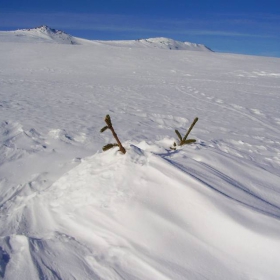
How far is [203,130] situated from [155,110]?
1.86m

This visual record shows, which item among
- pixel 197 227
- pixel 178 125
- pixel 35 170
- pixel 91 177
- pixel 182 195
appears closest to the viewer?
pixel 197 227

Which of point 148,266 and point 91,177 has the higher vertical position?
point 91,177

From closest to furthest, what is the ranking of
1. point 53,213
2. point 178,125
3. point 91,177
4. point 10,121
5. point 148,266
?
point 148,266
point 53,213
point 91,177
point 10,121
point 178,125

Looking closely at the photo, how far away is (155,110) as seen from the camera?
7145 millimetres

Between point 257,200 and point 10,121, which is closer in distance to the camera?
point 257,200

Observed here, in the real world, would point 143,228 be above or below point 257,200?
below

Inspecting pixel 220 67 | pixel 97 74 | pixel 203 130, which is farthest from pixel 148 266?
pixel 220 67

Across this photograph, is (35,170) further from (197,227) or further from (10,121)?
(10,121)

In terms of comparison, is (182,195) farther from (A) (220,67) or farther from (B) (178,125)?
(A) (220,67)

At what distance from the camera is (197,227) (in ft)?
5.25

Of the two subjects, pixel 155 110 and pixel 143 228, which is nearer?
pixel 143 228

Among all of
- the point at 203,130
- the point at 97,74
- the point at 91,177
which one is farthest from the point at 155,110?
the point at 97,74

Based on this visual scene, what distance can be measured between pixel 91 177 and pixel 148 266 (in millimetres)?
830

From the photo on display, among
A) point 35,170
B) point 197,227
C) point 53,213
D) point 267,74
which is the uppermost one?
point 267,74
